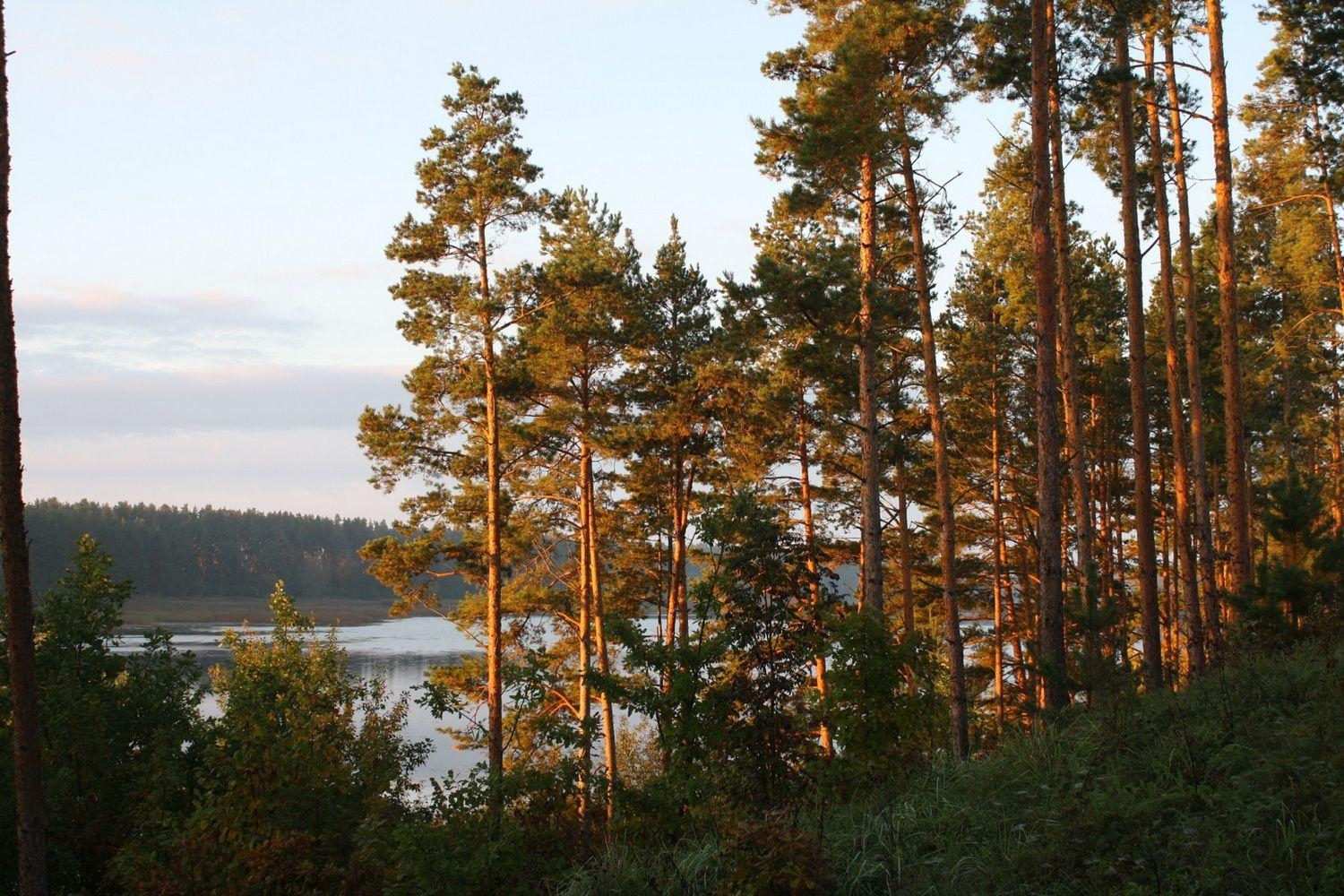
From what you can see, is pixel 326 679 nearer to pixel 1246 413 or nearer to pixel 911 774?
pixel 911 774

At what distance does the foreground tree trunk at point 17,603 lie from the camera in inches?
327

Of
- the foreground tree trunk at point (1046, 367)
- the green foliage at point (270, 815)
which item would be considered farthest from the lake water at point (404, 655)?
the foreground tree trunk at point (1046, 367)

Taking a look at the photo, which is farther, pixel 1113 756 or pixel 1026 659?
pixel 1026 659

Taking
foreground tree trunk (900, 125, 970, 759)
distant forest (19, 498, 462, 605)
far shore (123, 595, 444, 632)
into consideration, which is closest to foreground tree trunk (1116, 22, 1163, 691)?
foreground tree trunk (900, 125, 970, 759)

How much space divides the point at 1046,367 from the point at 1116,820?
6710 millimetres

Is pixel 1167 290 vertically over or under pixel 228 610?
over

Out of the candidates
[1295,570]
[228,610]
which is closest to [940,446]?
[1295,570]

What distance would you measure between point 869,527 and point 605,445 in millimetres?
8015

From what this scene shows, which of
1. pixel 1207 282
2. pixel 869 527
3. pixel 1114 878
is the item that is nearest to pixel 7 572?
pixel 1114 878

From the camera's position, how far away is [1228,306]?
1438 cm

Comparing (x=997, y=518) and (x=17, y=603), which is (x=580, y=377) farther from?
(x=17, y=603)

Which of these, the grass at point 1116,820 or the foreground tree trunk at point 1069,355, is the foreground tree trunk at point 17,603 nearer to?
the grass at point 1116,820

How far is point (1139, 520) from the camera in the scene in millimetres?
14953

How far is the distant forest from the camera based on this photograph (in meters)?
98.7
